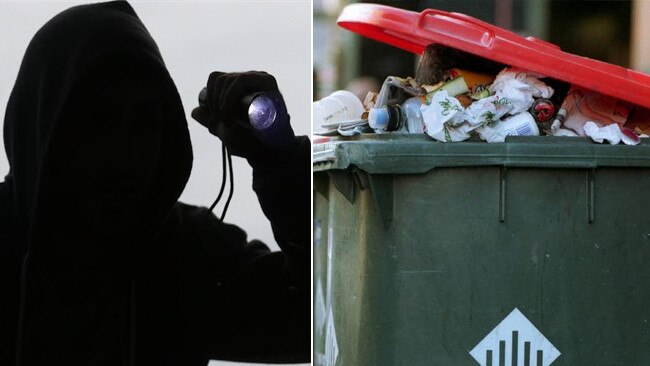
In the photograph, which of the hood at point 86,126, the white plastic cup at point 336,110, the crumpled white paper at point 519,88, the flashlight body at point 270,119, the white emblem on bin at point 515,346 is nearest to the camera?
the hood at point 86,126

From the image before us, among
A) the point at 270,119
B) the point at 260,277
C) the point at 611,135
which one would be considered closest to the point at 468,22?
the point at 611,135

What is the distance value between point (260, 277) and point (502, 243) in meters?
0.79

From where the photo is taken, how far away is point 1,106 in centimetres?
210

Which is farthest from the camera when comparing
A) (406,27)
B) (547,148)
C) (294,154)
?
(406,27)

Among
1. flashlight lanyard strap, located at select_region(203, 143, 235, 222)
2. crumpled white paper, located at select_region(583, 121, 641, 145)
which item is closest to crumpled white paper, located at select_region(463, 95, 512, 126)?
crumpled white paper, located at select_region(583, 121, 641, 145)

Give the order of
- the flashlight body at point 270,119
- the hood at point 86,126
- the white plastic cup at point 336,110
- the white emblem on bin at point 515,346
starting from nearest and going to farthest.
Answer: the hood at point 86,126 < the flashlight body at point 270,119 < the white emblem on bin at point 515,346 < the white plastic cup at point 336,110

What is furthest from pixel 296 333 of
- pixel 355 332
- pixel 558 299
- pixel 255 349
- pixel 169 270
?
pixel 558 299

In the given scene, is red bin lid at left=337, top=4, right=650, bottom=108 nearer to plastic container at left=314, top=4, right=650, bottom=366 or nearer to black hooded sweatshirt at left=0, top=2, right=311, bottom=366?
plastic container at left=314, top=4, right=650, bottom=366

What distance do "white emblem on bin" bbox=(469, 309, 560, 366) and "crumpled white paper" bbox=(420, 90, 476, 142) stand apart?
0.54 m

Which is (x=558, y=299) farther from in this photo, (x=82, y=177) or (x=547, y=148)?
(x=82, y=177)

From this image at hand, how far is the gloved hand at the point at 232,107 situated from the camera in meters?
2.18

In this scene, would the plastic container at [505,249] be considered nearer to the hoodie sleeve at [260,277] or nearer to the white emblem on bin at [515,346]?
the white emblem on bin at [515,346]

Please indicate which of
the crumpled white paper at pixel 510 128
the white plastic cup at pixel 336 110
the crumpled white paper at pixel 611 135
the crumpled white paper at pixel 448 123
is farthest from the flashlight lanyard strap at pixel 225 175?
the crumpled white paper at pixel 611 135

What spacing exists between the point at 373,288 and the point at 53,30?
3.91 ft
